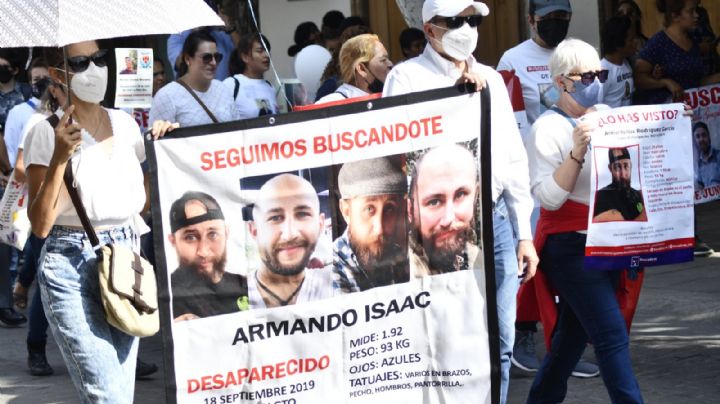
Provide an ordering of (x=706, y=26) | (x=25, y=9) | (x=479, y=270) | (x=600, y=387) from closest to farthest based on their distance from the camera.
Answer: (x=25, y=9)
(x=479, y=270)
(x=600, y=387)
(x=706, y=26)

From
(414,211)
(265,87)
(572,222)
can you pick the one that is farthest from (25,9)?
(265,87)

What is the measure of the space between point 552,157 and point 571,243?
37 cm

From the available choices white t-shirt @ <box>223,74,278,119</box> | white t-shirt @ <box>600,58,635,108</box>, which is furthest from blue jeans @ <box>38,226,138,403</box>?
white t-shirt @ <box>600,58,635,108</box>

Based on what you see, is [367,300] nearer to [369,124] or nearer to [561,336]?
[369,124]

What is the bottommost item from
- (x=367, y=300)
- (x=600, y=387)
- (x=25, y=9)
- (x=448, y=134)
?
(x=600, y=387)

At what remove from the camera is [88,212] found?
504 centimetres

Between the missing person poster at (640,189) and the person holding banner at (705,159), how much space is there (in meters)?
3.28

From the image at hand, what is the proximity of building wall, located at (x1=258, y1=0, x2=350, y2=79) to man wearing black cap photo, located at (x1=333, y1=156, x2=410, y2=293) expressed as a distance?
10.3m

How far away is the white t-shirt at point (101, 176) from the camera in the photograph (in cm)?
505

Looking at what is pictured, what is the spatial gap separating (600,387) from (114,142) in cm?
310

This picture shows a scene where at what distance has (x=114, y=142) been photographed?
5242 millimetres

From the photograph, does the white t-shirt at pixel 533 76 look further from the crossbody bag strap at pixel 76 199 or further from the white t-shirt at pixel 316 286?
the crossbody bag strap at pixel 76 199

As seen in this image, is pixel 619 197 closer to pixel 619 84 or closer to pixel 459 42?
pixel 459 42

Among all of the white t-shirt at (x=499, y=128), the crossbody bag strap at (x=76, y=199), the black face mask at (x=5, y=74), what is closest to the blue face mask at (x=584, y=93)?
the white t-shirt at (x=499, y=128)
